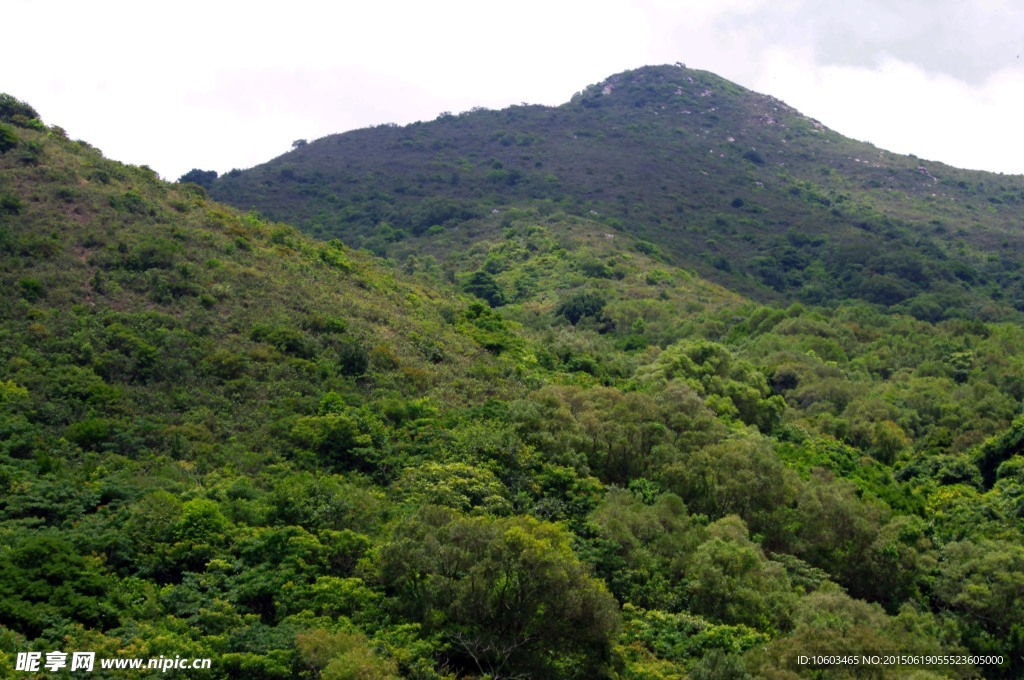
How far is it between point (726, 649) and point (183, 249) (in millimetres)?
31002

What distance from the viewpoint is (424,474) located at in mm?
27953

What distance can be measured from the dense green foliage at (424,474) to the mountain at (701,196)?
112 feet

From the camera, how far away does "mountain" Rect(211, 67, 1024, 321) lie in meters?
89.3

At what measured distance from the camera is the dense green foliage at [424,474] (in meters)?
20.3

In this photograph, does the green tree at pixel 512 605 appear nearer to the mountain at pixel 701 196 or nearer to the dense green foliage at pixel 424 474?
the dense green foliage at pixel 424 474

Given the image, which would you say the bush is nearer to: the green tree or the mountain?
the mountain

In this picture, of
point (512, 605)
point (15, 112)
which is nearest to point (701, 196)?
point (15, 112)

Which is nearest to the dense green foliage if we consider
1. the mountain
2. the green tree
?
the green tree

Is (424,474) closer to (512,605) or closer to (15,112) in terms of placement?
(512,605)

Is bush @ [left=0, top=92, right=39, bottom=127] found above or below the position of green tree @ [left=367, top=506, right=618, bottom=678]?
above

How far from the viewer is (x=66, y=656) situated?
1678 centimetres

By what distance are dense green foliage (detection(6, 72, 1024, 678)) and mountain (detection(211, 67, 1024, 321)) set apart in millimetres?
34048

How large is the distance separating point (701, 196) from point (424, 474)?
9139 cm

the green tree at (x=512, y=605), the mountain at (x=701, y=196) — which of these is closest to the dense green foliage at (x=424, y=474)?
the green tree at (x=512, y=605)
